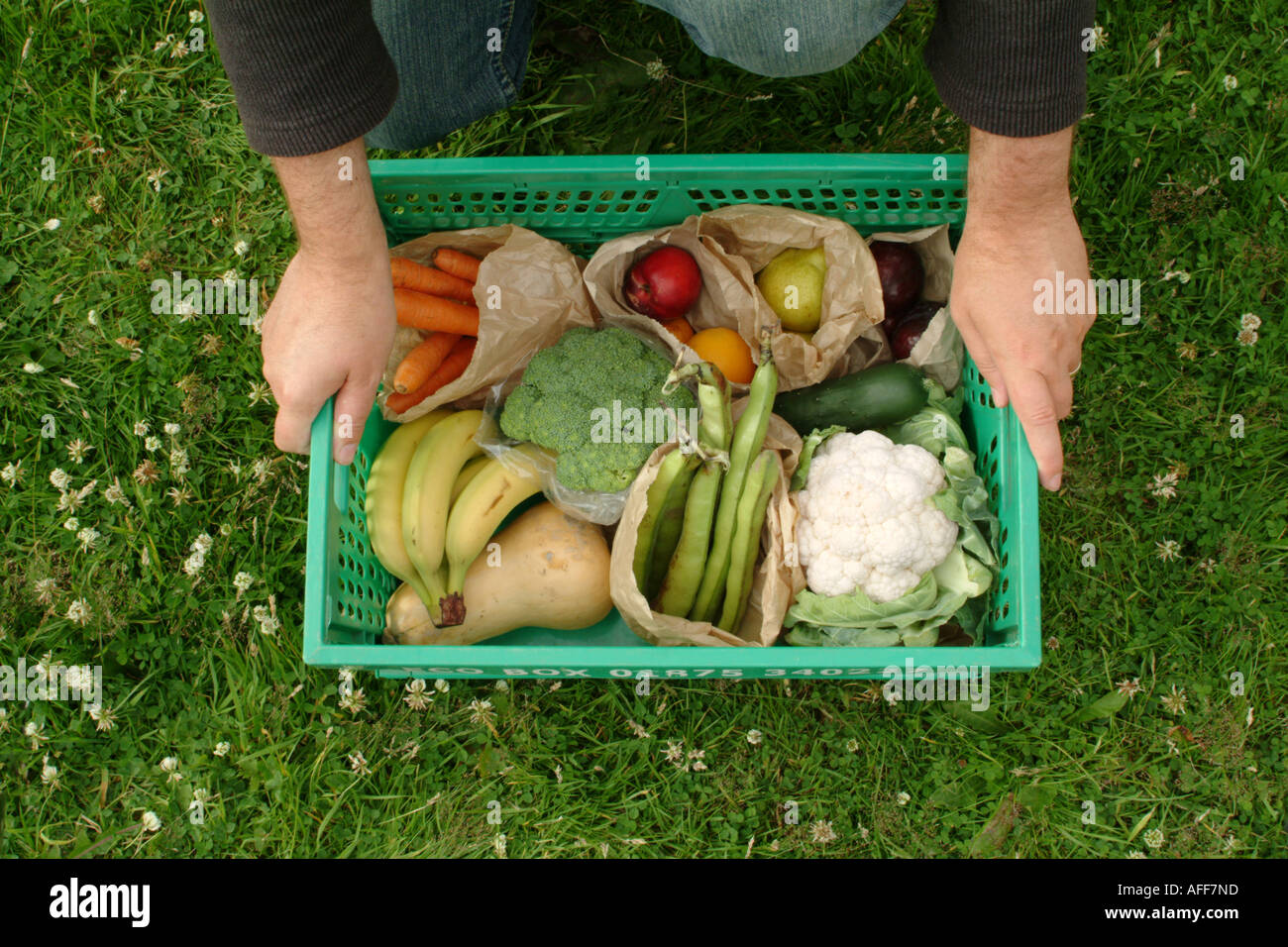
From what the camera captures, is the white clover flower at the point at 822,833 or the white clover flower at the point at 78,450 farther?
the white clover flower at the point at 78,450

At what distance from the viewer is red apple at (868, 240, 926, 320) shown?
165 centimetres

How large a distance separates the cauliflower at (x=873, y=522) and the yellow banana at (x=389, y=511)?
0.59 m

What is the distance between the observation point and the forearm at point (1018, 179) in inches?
46.7

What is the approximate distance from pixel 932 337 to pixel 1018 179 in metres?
0.40

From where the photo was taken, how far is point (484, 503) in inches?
61.1

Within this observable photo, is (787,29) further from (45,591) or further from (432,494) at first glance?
(45,591)

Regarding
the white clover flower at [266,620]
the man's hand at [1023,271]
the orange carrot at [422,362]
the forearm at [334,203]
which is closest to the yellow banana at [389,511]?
the orange carrot at [422,362]

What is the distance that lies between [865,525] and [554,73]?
1102mm

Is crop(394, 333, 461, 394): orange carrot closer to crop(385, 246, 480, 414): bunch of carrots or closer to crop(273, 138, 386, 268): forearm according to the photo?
crop(385, 246, 480, 414): bunch of carrots

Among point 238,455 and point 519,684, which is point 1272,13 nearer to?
point 519,684

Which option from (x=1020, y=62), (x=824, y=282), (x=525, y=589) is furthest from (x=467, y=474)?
(x=1020, y=62)

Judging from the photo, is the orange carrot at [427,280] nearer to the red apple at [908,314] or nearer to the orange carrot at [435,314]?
the orange carrot at [435,314]
